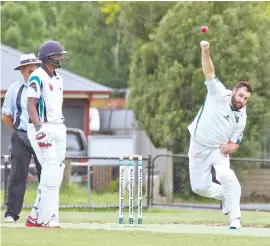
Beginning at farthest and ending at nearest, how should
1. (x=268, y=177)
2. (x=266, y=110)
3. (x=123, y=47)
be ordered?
(x=123, y=47) → (x=266, y=110) → (x=268, y=177)

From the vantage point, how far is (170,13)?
27906 mm

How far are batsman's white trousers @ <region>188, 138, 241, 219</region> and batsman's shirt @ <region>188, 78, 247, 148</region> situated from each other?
135 millimetres

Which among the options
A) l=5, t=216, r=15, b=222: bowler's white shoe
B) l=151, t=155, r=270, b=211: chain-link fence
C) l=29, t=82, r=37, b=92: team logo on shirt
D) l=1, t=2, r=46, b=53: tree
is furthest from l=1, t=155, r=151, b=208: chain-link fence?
l=1, t=2, r=46, b=53: tree

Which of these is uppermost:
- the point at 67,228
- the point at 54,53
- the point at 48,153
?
the point at 54,53

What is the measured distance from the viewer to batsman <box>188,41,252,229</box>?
13.3 m

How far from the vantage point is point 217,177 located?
13461 millimetres

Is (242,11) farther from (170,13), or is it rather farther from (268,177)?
(268,177)

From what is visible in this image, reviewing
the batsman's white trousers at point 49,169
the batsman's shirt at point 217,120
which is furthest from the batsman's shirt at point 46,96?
the batsman's shirt at point 217,120

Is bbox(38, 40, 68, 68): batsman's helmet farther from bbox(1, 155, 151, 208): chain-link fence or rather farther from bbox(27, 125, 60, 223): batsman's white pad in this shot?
bbox(1, 155, 151, 208): chain-link fence

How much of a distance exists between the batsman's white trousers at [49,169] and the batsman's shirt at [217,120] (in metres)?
1.74

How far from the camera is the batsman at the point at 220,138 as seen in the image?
13.3 meters

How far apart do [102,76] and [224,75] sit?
1221 inches

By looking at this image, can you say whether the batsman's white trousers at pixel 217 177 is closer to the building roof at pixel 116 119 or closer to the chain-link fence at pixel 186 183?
the chain-link fence at pixel 186 183

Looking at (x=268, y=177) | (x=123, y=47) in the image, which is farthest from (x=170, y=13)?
(x=123, y=47)
